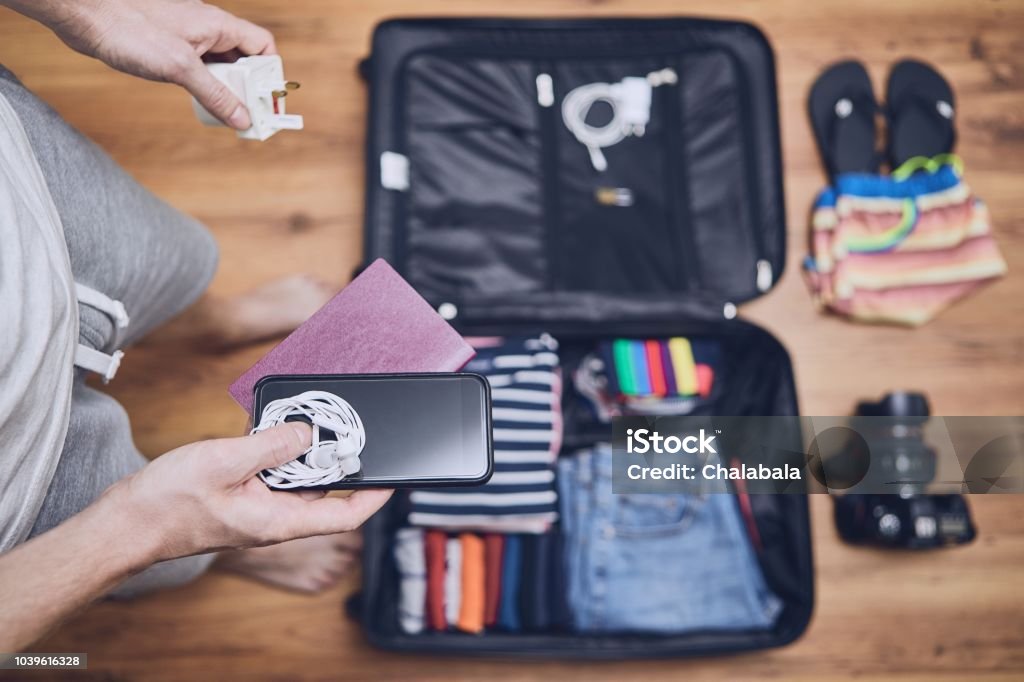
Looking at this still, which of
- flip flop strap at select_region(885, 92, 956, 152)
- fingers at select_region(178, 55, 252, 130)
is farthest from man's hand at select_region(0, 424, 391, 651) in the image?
flip flop strap at select_region(885, 92, 956, 152)

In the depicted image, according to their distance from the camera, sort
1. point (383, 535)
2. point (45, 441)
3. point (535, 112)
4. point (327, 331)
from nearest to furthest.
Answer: point (45, 441)
point (327, 331)
point (383, 535)
point (535, 112)

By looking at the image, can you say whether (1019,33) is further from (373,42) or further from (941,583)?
(373,42)

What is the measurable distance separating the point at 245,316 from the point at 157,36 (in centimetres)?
48

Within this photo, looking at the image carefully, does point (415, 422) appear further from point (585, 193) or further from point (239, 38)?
point (585, 193)

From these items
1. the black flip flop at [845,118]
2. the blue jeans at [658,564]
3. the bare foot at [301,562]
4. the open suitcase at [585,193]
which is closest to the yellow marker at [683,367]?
the open suitcase at [585,193]

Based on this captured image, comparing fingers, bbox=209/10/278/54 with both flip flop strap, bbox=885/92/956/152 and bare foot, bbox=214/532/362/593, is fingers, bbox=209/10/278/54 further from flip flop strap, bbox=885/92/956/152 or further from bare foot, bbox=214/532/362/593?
flip flop strap, bbox=885/92/956/152

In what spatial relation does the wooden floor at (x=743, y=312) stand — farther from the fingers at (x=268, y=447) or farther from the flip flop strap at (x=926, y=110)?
the fingers at (x=268, y=447)

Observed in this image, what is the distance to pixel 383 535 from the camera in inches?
38.1

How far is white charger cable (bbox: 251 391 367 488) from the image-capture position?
547 mm

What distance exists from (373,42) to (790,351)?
2.71ft

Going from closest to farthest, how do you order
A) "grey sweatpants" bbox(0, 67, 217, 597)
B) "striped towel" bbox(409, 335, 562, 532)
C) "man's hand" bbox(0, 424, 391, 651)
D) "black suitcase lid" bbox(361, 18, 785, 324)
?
"man's hand" bbox(0, 424, 391, 651) < "grey sweatpants" bbox(0, 67, 217, 597) < "striped towel" bbox(409, 335, 562, 532) < "black suitcase lid" bbox(361, 18, 785, 324)

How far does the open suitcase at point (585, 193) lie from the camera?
101 cm

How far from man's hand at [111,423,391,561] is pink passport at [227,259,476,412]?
0.09 metres

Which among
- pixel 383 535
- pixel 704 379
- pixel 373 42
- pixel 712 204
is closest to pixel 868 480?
pixel 704 379
